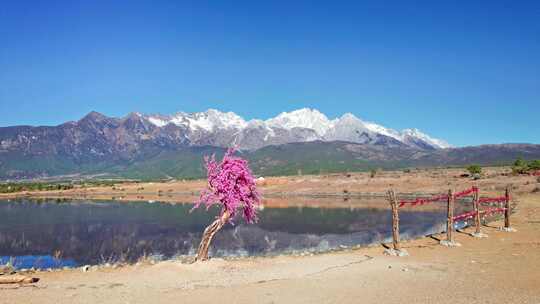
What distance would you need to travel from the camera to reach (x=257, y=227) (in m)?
48.8

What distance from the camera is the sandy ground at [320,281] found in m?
15.5

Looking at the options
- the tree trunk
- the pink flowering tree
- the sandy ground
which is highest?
the pink flowering tree

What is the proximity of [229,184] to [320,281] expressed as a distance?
702cm

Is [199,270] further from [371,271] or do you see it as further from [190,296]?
[371,271]

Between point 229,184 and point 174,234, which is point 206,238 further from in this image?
point 174,234

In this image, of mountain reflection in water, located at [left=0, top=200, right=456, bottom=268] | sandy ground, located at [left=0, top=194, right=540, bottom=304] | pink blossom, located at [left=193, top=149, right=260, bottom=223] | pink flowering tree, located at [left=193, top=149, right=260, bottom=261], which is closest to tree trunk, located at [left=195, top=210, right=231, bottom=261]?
pink flowering tree, located at [left=193, top=149, right=260, bottom=261]

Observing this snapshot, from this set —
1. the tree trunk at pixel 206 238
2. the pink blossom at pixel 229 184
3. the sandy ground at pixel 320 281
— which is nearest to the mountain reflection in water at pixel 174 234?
the sandy ground at pixel 320 281

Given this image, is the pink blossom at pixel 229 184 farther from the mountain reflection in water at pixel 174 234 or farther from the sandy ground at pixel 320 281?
the mountain reflection in water at pixel 174 234

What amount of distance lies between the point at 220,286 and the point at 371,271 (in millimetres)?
6933

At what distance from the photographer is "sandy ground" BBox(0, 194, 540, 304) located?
50.7ft

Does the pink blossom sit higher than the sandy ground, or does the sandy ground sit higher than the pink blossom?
the pink blossom

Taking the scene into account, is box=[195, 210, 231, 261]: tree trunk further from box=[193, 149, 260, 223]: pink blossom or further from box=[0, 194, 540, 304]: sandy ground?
box=[0, 194, 540, 304]: sandy ground

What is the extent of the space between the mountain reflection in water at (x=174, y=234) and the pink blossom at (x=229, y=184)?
32.5ft

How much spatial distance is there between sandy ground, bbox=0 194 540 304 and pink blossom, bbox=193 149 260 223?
300 cm
